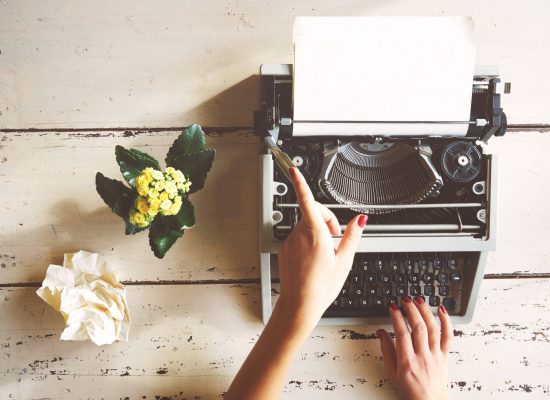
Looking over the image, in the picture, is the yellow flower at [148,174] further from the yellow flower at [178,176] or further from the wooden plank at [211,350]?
the wooden plank at [211,350]

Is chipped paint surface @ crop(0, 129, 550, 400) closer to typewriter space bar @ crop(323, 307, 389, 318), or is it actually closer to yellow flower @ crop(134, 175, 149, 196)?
typewriter space bar @ crop(323, 307, 389, 318)

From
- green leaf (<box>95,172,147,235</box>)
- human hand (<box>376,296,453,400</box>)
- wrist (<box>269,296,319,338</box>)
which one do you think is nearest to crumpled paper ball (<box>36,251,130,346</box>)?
green leaf (<box>95,172,147,235</box>)

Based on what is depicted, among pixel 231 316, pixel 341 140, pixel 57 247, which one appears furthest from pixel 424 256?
pixel 57 247

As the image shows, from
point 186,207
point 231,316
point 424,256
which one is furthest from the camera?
point 231,316

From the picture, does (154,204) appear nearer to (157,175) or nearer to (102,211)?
(157,175)

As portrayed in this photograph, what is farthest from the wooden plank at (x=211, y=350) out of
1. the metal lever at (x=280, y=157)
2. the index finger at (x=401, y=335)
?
the metal lever at (x=280, y=157)

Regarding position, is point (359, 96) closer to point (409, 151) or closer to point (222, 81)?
point (409, 151)

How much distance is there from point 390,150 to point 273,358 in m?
0.63

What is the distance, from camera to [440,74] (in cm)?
116

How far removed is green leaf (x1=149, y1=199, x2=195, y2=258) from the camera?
A: 1269mm

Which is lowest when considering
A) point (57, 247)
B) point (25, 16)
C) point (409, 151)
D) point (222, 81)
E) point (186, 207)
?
point (57, 247)

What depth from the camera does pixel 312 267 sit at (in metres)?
1.05

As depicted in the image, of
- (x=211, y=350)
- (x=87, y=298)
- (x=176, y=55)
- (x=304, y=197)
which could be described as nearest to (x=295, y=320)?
(x=304, y=197)

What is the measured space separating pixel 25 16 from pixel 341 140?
1.02 m
